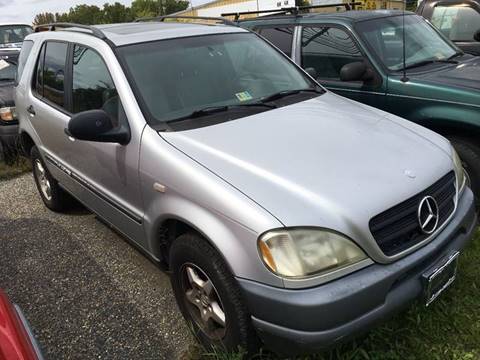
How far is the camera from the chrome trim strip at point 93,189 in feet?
9.44

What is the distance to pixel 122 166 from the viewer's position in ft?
9.27

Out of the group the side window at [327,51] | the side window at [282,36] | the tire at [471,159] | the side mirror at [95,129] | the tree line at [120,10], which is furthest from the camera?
the tree line at [120,10]

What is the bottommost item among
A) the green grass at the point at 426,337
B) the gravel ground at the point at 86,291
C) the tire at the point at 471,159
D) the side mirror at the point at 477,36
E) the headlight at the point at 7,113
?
the gravel ground at the point at 86,291

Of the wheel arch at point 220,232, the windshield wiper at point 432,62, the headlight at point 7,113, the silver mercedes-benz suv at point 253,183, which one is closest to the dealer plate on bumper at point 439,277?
the silver mercedes-benz suv at point 253,183

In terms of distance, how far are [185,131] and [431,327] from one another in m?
1.69

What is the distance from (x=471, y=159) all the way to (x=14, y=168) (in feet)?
17.2

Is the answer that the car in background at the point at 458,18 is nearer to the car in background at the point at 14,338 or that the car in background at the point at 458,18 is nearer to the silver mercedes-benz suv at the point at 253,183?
the silver mercedes-benz suv at the point at 253,183

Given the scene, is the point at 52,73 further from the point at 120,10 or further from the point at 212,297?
the point at 120,10

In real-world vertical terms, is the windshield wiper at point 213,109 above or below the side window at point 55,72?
below

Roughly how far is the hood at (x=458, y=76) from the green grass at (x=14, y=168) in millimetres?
4695

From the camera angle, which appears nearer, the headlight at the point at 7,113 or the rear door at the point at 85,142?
the rear door at the point at 85,142

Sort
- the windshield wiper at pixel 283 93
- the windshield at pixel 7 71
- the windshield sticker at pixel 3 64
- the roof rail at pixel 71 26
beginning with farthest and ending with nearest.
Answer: the windshield sticker at pixel 3 64 → the windshield at pixel 7 71 → the roof rail at pixel 71 26 → the windshield wiper at pixel 283 93

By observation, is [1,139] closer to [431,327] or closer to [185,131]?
[185,131]

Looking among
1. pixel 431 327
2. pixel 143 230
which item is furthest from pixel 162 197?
pixel 431 327
